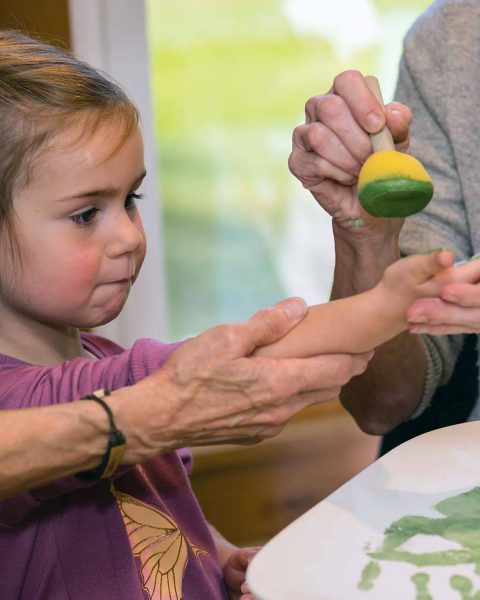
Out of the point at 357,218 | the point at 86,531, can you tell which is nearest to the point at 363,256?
the point at 357,218

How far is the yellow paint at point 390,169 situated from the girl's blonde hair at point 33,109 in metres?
0.27

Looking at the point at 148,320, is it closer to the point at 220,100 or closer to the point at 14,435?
the point at 220,100

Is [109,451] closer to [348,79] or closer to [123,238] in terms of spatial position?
[123,238]

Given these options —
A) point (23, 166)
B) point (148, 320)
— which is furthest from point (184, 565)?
point (148, 320)

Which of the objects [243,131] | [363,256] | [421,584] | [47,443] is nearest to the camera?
[421,584]

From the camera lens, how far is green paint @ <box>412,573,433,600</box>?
2.30 ft

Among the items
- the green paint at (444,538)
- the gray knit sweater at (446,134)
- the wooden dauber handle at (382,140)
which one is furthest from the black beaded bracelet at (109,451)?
the gray knit sweater at (446,134)

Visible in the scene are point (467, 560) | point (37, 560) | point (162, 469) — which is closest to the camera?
point (467, 560)

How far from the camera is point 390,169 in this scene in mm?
893

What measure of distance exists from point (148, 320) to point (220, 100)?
1.90ft

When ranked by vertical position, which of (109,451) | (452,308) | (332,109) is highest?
(332,109)

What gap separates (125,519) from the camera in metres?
0.96

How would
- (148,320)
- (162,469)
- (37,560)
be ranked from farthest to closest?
(148,320) → (162,469) → (37,560)

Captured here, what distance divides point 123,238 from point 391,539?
42cm
